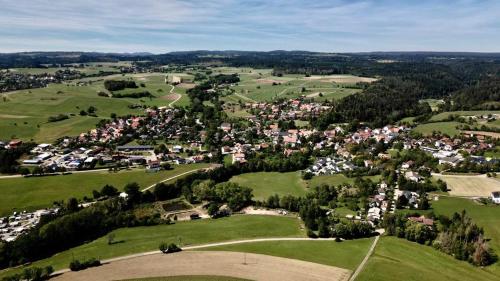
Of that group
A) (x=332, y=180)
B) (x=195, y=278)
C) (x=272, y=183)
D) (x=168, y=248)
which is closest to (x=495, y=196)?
(x=332, y=180)

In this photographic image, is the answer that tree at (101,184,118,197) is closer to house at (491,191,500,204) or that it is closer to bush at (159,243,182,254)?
bush at (159,243,182,254)

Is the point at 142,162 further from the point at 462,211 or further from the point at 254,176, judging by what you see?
the point at 462,211

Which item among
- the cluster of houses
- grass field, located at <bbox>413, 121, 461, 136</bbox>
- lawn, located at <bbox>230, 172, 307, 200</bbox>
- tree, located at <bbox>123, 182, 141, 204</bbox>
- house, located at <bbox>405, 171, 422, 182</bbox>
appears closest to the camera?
the cluster of houses

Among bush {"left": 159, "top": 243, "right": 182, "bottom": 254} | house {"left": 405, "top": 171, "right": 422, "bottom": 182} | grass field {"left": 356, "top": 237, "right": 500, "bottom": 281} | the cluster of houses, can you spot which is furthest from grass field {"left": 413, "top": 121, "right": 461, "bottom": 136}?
the cluster of houses

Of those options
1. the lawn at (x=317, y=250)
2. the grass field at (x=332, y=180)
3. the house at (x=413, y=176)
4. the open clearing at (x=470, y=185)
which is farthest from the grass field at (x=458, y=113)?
the lawn at (x=317, y=250)

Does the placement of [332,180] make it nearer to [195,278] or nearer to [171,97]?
[195,278]

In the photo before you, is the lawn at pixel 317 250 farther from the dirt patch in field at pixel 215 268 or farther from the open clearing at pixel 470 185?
the open clearing at pixel 470 185

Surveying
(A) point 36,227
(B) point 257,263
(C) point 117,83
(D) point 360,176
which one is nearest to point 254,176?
(D) point 360,176
